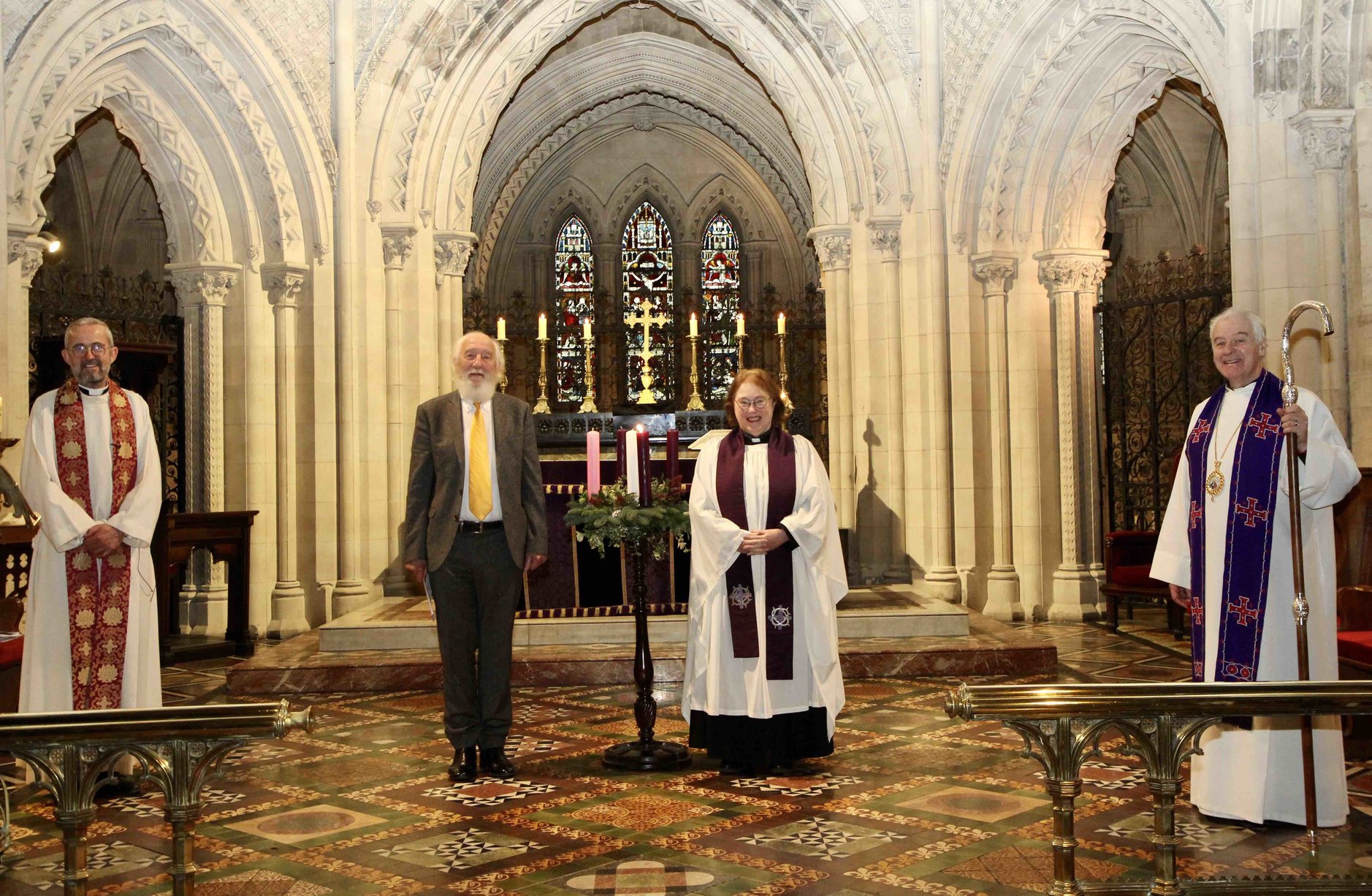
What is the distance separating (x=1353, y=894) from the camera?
3131mm

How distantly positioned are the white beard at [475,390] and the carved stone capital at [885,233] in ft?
19.9

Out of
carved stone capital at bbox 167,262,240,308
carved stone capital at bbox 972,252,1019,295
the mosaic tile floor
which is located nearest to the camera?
the mosaic tile floor

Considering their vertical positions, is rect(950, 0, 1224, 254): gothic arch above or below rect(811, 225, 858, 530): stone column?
above

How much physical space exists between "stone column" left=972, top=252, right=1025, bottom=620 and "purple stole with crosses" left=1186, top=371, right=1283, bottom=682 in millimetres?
6100

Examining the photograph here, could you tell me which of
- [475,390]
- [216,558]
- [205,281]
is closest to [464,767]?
[475,390]

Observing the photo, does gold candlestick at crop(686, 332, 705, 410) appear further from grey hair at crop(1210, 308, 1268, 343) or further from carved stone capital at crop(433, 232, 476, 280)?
grey hair at crop(1210, 308, 1268, 343)

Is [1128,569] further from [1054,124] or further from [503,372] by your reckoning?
[503,372]

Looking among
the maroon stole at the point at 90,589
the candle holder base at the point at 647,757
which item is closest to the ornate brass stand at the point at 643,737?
the candle holder base at the point at 647,757

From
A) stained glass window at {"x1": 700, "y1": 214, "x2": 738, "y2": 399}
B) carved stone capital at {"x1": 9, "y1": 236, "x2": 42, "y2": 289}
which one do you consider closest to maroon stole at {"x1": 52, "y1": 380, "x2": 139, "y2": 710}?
carved stone capital at {"x1": 9, "y1": 236, "x2": 42, "y2": 289}

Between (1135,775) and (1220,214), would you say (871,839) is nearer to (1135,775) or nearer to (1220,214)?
(1135,775)

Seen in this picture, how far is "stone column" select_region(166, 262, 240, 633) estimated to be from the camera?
1069 cm

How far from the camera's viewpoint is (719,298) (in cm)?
1944

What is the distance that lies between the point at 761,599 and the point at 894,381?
573 cm

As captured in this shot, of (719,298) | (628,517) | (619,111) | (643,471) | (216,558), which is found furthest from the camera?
(719,298)
